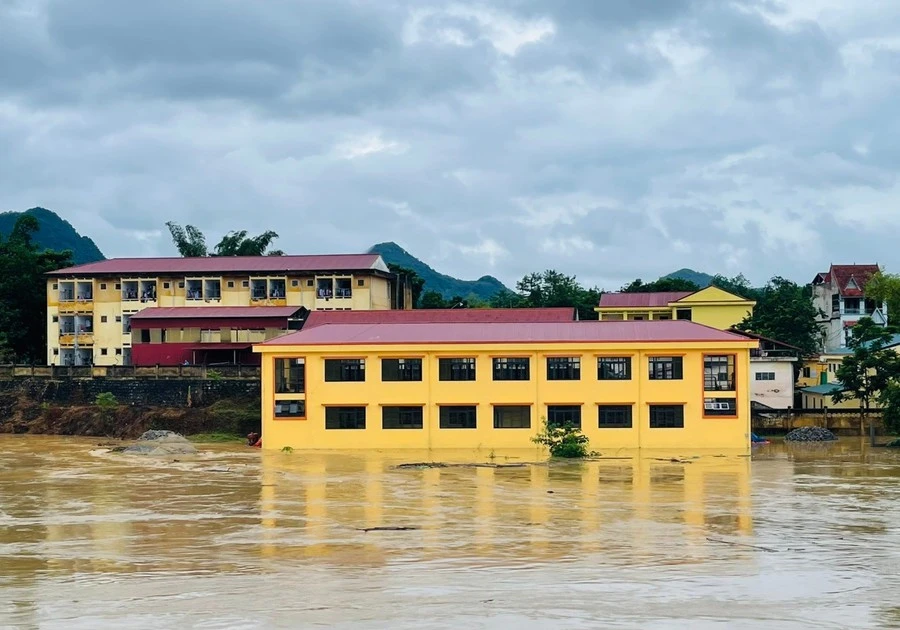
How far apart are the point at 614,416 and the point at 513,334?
5373mm

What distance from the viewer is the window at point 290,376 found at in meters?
46.5

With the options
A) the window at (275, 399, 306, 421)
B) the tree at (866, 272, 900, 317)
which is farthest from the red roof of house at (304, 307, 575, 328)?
the tree at (866, 272, 900, 317)

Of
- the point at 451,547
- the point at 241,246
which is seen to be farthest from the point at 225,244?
the point at 451,547

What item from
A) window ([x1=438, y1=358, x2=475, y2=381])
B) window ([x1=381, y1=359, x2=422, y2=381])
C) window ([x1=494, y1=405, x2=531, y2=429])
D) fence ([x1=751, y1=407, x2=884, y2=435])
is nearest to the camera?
window ([x1=494, y1=405, x2=531, y2=429])

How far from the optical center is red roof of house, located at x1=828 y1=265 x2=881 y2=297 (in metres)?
80.2

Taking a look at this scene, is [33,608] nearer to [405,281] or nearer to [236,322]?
[236,322]

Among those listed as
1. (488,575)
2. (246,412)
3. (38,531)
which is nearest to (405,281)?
(246,412)

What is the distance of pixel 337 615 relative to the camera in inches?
642

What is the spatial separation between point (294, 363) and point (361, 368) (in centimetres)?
281

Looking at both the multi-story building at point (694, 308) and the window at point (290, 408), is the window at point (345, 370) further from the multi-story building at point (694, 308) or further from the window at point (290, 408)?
the multi-story building at point (694, 308)

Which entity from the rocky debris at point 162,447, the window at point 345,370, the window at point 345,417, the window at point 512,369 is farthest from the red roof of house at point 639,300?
the rocky debris at point 162,447

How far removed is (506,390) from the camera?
150 feet

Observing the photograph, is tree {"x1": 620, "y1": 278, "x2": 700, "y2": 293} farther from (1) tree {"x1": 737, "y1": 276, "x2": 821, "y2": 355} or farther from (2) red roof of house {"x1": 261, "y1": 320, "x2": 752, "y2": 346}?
(2) red roof of house {"x1": 261, "y1": 320, "x2": 752, "y2": 346}

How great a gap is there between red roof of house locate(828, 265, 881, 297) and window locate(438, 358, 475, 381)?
4371 centimetres
